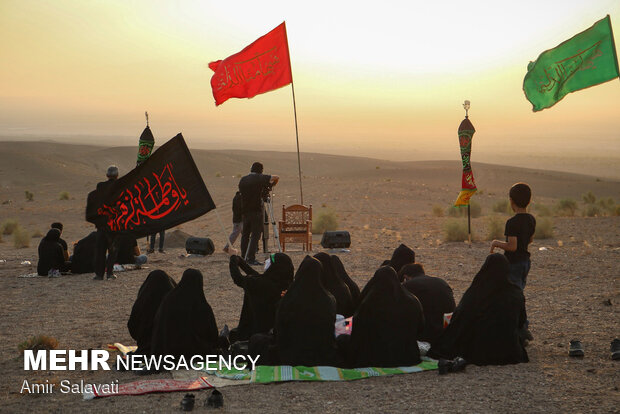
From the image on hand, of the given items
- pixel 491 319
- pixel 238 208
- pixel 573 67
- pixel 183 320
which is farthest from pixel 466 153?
pixel 183 320

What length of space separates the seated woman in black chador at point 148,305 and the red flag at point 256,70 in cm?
924

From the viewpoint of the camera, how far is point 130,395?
247 inches

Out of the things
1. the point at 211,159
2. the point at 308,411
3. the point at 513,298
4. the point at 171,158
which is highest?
the point at 211,159

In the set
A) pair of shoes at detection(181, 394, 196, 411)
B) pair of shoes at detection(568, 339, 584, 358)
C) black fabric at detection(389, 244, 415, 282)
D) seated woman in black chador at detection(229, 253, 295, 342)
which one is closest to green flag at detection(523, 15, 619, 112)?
black fabric at detection(389, 244, 415, 282)

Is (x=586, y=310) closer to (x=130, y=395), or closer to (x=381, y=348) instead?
(x=381, y=348)

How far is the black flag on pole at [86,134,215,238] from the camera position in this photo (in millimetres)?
8203

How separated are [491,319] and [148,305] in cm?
382

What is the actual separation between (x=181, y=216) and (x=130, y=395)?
2594 millimetres

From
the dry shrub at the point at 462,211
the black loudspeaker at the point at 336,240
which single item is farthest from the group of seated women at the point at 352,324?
the dry shrub at the point at 462,211

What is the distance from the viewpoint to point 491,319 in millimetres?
6969

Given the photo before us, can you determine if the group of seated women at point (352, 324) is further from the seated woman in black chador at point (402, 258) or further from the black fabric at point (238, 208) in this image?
the black fabric at point (238, 208)

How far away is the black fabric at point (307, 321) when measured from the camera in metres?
6.79

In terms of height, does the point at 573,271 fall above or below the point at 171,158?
below

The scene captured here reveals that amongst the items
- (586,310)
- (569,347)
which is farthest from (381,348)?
(586,310)
